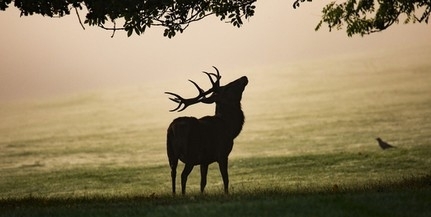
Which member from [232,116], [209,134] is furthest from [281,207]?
[232,116]

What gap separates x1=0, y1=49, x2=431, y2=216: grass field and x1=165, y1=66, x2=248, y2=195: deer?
0.89 metres

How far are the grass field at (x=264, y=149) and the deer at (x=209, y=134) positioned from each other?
0.89 m

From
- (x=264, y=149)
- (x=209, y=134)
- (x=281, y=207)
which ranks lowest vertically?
→ (x=264, y=149)

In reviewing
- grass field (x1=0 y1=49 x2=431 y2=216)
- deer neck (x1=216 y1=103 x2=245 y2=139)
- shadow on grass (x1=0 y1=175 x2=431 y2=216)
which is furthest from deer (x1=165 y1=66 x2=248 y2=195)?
shadow on grass (x1=0 y1=175 x2=431 y2=216)

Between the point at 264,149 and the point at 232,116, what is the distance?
2421 cm

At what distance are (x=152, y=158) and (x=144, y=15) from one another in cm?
2405

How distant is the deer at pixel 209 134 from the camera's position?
19609 millimetres

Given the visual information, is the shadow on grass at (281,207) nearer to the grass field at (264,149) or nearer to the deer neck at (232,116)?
the grass field at (264,149)

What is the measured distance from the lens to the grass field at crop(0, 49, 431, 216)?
55.1 ft

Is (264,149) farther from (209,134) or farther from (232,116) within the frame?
(209,134)

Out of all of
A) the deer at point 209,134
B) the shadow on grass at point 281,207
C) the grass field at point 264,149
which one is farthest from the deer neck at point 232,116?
the shadow on grass at point 281,207

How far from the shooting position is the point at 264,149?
4453cm

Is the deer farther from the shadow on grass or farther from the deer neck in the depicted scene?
the shadow on grass

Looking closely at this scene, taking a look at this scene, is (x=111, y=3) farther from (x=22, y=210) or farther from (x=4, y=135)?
(x=4, y=135)
